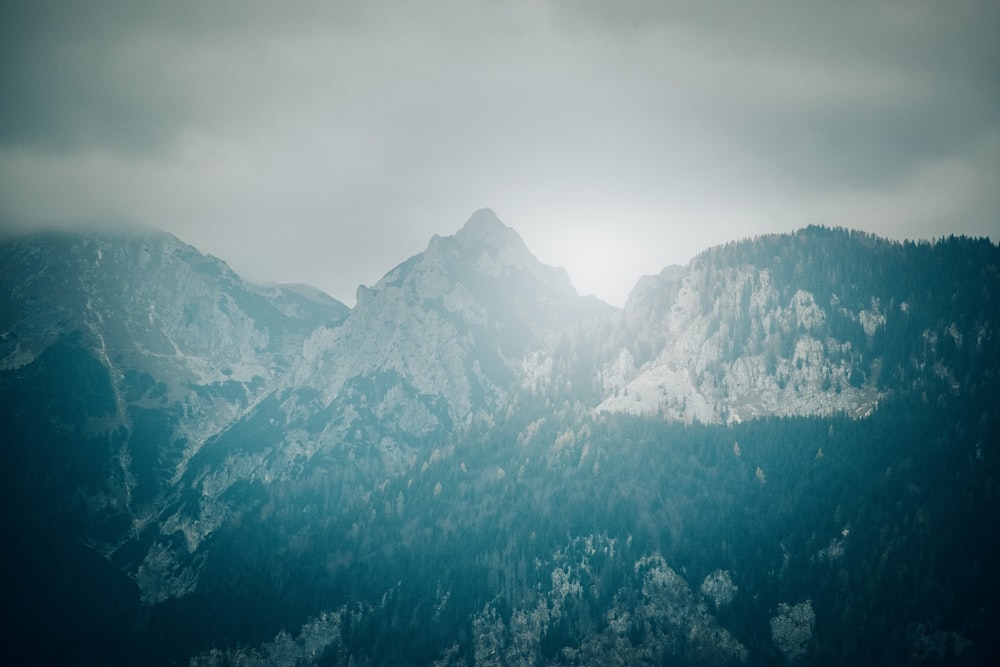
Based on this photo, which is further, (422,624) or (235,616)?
(235,616)

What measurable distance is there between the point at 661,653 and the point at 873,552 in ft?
184

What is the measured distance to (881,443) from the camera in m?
174

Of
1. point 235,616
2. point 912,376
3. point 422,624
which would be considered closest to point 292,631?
point 235,616

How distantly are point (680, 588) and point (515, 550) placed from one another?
4950cm

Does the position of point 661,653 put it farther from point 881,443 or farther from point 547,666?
A: point 881,443

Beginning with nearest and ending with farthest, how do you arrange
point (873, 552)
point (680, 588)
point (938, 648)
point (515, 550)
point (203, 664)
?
point (938, 648), point (873, 552), point (680, 588), point (203, 664), point (515, 550)

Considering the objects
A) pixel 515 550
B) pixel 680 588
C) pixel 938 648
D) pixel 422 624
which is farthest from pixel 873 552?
pixel 422 624

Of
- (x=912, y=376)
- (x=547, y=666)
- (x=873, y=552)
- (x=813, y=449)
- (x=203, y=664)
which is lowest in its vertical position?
(x=203, y=664)

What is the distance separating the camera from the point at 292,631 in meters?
184

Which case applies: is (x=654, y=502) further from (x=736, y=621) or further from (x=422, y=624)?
(x=422, y=624)

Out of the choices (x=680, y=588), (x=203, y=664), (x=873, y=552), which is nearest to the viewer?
(x=873, y=552)

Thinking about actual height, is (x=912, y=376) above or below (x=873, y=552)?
above

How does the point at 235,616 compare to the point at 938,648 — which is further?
the point at 235,616

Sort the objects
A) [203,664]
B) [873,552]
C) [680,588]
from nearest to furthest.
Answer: [873,552]
[680,588]
[203,664]
